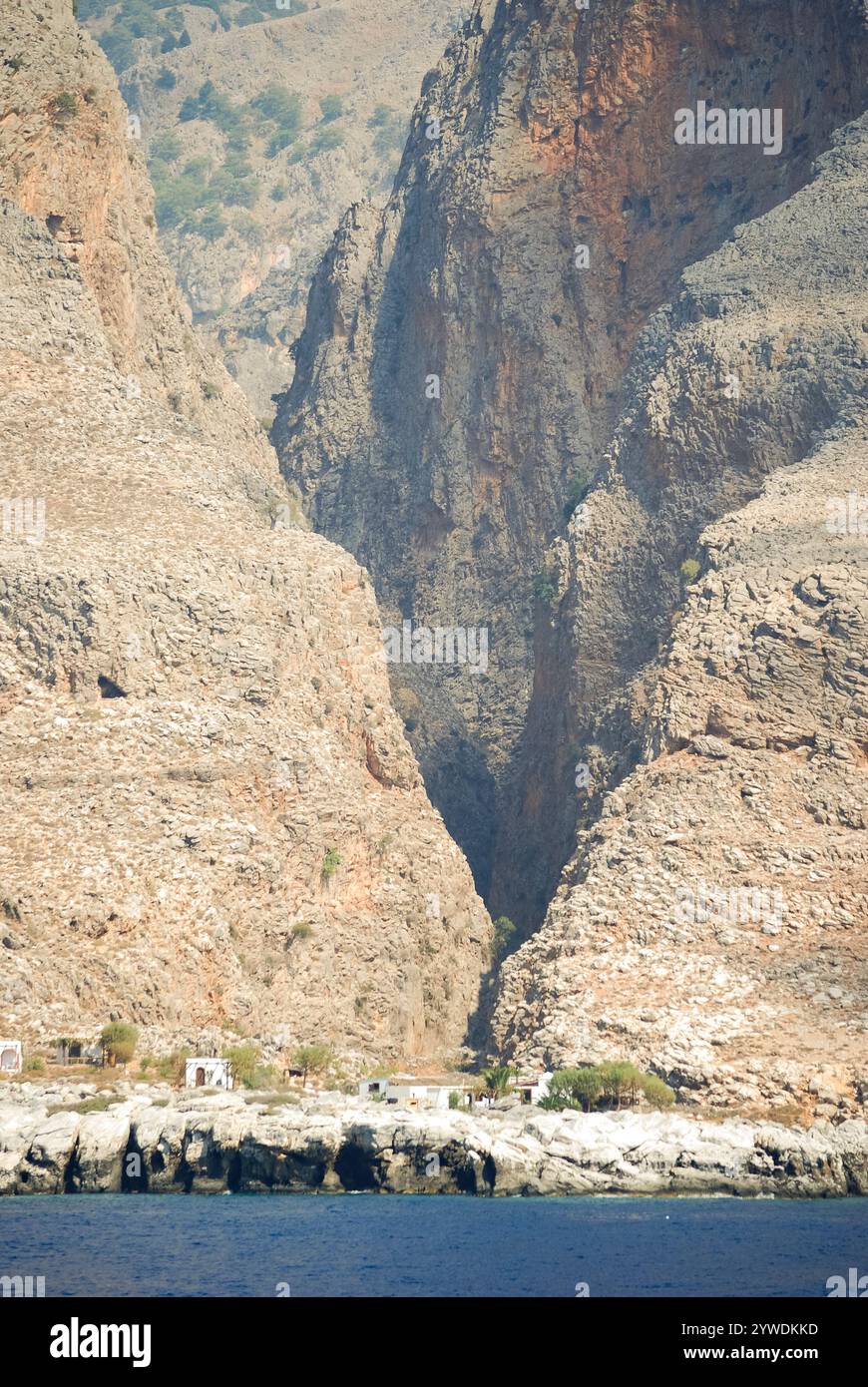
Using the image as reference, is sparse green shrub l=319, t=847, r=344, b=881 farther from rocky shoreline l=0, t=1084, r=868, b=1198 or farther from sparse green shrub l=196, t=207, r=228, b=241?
sparse green shrub l=196, t=207, r=228, b=241

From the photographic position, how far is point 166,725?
288 ft

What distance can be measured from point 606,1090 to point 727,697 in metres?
20.1

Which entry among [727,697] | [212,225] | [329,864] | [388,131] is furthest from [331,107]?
[329,864]

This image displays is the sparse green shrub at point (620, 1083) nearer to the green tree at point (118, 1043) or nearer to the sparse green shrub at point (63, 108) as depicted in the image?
the green tree at point (118, 1043)

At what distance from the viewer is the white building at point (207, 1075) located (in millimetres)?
77250

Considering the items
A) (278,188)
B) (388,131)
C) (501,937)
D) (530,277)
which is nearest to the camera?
(501,937)

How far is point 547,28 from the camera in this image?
4906 inches

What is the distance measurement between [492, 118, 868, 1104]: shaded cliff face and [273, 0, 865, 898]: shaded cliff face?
589cm

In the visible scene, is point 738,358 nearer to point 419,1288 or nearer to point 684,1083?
point 684,1083

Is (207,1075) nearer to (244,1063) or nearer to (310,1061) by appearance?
(244,1063)

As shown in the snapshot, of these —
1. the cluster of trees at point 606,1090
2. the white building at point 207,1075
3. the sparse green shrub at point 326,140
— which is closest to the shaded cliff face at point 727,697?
the cluster of trees at point 606,1090

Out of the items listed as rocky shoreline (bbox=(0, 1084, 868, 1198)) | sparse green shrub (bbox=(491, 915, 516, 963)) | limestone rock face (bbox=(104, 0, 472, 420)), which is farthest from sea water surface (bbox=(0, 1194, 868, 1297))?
limestone rock face (bbox=(104, 0, 472, 420))

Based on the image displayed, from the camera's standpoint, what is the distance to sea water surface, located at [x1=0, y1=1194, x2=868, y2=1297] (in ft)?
182
